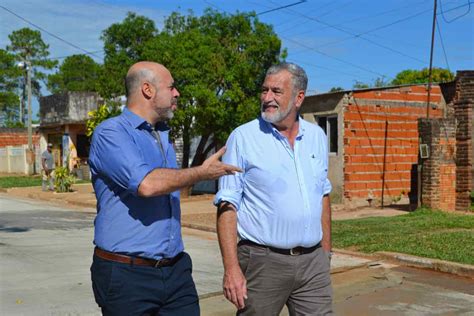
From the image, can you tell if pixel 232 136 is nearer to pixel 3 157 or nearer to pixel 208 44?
pixel 208 44

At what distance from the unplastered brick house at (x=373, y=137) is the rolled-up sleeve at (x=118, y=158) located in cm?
1374

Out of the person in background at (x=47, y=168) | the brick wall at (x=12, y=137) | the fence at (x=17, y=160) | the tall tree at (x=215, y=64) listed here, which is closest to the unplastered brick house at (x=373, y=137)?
the tall tree at (x=215, y=64)

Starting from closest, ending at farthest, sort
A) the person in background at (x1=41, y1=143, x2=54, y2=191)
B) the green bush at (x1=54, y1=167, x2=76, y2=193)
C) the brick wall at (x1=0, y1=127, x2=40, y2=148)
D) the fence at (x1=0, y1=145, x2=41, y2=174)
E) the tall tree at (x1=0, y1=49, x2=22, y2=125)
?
the green bush at (x1=54, y1=167, x2=76, y2=193)
the person in background at (x1=41, y1=143, x2=54, y2=191)
the fence at (x1=0, y1=145, x2=41, y2=174)
the brick wall at (x1=0, y1=127, x2=40, y2=148)
the tall tree at (x1=0, y1=49, x2=22, y2=125)

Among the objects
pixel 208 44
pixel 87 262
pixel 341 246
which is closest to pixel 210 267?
pixel 87 262

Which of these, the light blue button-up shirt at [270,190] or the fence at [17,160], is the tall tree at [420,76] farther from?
the light blue button-up shirt at [270,190]

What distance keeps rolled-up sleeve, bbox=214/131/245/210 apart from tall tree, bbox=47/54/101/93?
70576 millimetres

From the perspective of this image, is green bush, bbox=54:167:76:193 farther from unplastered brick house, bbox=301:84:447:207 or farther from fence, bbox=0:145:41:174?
fence, bbox=0:145:41:174

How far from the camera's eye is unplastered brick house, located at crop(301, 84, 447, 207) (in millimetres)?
16484

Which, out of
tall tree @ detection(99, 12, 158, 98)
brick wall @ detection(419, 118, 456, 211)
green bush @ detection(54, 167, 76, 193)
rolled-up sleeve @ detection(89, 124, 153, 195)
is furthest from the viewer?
green bush @ detection(54, 167, 76, 193)

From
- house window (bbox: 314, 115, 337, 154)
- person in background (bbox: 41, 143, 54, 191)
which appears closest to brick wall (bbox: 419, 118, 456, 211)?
house window (bbox: 314, 115, 337, 154)

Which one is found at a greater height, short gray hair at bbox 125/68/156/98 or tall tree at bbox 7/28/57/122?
tall tree at bbox 7/28/57/122

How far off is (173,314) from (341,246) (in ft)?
23.1

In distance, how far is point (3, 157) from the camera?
39844 mm

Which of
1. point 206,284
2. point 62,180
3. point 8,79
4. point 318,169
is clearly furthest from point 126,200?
point 8,79
